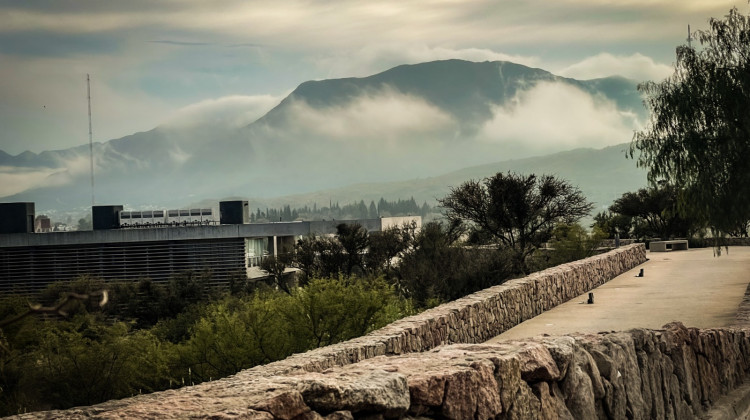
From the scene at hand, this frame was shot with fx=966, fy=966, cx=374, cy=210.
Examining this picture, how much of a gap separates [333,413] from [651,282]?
26.6 meters

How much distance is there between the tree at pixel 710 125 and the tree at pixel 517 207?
2167 centimetres

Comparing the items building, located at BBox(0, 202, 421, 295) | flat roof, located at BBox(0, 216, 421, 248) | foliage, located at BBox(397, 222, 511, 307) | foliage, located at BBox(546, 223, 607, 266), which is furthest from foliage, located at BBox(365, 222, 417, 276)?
flat roof, located at BBox(0, 216, 421, 248)

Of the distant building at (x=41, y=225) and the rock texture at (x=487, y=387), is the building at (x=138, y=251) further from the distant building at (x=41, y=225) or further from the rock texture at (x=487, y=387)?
the rock texture at (x=487, y=387)

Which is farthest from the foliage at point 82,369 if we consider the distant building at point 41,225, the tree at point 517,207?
the distant building at point 41,225

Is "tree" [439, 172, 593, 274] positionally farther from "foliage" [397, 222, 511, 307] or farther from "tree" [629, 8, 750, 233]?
"tree" [629, 8, 750, 233]

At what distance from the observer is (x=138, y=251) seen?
127 metres

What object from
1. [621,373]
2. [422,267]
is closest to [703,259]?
[422,267]

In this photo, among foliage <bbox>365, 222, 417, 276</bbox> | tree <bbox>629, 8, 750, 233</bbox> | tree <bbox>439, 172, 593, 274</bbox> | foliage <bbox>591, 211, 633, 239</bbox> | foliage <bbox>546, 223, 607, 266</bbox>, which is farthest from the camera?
foliage <bbox>365, 222, 417, 276</bbox>

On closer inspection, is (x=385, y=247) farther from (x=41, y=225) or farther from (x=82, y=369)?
(x=41, y=225)

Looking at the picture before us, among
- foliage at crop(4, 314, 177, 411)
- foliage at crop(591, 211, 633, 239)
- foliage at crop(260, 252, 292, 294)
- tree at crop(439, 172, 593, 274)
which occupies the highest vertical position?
tree at crop(439, 172, 593, 274)

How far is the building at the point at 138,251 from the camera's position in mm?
125625

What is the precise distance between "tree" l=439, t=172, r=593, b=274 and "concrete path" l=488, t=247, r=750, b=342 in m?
13.2

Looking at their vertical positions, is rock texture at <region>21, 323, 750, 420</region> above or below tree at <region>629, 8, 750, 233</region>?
below

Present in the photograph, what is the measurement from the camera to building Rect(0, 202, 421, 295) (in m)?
126
